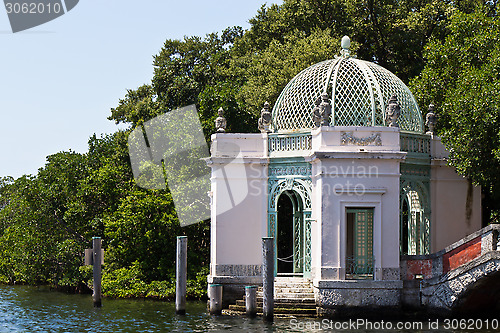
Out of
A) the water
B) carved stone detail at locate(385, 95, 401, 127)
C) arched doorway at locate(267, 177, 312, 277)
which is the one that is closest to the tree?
carved stone detail at locate(385, 95, 401, 127)

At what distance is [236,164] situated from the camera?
Result: 82.7ft

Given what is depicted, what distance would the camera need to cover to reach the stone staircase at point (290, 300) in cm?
2294

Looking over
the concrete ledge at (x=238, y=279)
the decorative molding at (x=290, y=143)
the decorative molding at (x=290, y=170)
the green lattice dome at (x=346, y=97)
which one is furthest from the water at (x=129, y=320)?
the green lattice dome at (x=346, y=97)

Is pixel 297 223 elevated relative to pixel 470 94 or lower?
lower

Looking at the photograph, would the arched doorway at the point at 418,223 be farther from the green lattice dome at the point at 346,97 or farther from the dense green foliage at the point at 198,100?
the dense green foliage at the point at 198,100

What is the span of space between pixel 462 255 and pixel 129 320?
1005 cm

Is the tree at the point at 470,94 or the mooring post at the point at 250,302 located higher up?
the tree at the point at 470,94

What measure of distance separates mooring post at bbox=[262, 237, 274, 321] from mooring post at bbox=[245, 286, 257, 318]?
1.96ft

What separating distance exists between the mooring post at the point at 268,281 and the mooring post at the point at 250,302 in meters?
0.60

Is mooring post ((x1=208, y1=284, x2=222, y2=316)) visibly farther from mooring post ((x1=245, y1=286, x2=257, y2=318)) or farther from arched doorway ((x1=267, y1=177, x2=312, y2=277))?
arched doorway ((x1=267, y1=177, x2=312, y2=277))

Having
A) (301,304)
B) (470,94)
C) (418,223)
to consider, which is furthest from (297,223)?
(470,94)

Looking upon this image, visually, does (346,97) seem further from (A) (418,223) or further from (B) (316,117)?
(A) (418,223)

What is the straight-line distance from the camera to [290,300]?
23.2 m

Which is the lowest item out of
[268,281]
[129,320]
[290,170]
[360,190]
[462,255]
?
[129,320]
